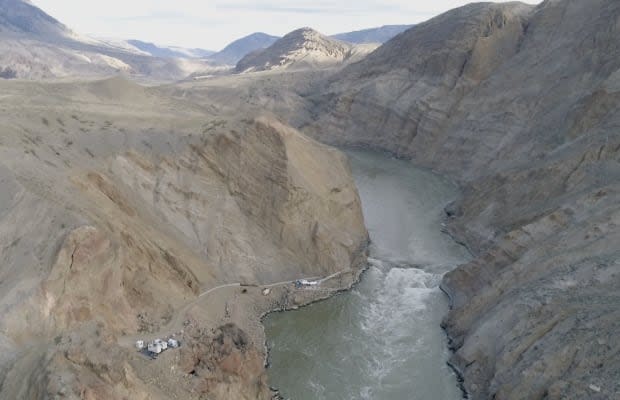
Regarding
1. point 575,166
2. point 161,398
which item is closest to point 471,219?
point 575,166

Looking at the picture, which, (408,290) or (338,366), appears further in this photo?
(408,290)

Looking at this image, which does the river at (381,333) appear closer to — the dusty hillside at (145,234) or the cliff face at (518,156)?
the cliff face at (518,156)

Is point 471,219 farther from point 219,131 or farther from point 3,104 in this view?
point 3,104

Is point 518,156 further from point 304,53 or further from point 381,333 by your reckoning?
point 304,53

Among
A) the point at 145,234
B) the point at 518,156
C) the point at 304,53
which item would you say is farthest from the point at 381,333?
the point at 304,53

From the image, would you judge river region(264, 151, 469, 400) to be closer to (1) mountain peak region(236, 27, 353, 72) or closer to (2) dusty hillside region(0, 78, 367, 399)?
(2) dusty hillside region(0, 78, 367, 399)

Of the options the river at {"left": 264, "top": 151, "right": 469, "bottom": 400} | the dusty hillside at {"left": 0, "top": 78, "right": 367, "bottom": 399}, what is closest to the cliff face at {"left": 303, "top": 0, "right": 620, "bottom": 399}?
the river at {"left": 264, "top": 151, "right": 469, "bottom": 400}
